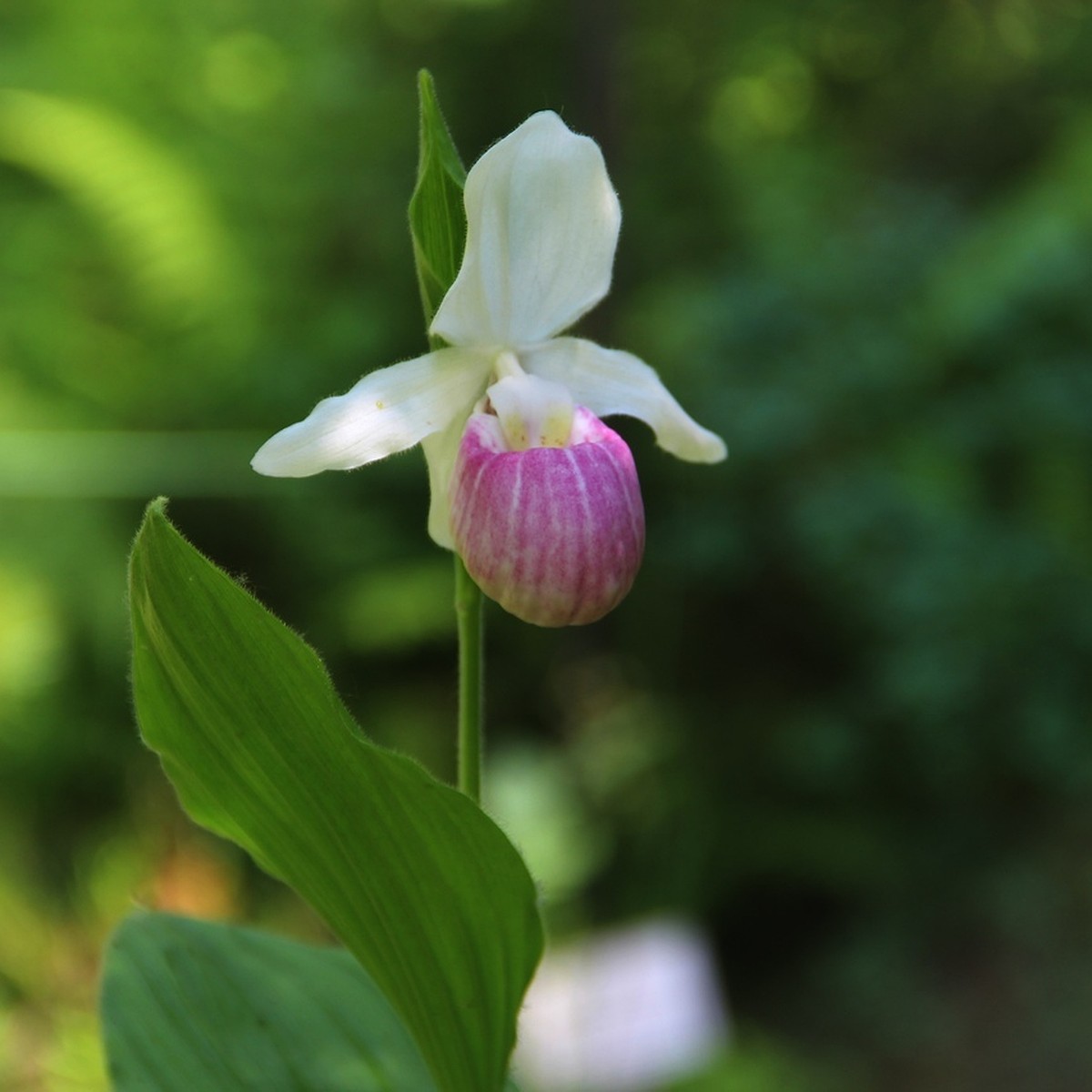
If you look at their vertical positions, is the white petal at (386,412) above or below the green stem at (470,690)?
above

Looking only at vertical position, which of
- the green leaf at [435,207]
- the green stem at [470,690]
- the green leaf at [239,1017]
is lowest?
the green leaf at [239,1017]

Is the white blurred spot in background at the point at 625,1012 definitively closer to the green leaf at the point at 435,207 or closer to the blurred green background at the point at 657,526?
the blurred green background at the point at 657,526

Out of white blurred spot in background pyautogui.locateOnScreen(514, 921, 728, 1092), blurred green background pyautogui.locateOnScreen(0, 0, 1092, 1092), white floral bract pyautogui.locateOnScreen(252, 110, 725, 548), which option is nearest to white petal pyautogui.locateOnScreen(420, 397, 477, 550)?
white floral bract pyautogui.locateOnScreen(252, 110, 725, 548)

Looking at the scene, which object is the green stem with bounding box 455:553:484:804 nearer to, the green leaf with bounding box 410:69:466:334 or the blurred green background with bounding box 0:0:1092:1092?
the green leaf with bounding box 410:69:466:334

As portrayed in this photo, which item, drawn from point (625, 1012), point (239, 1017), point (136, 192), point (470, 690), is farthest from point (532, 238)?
point (136, 192)

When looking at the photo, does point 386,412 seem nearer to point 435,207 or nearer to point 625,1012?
point 435,207

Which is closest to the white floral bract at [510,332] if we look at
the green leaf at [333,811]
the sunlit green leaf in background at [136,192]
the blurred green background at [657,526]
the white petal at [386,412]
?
the white petal at [386,412]
